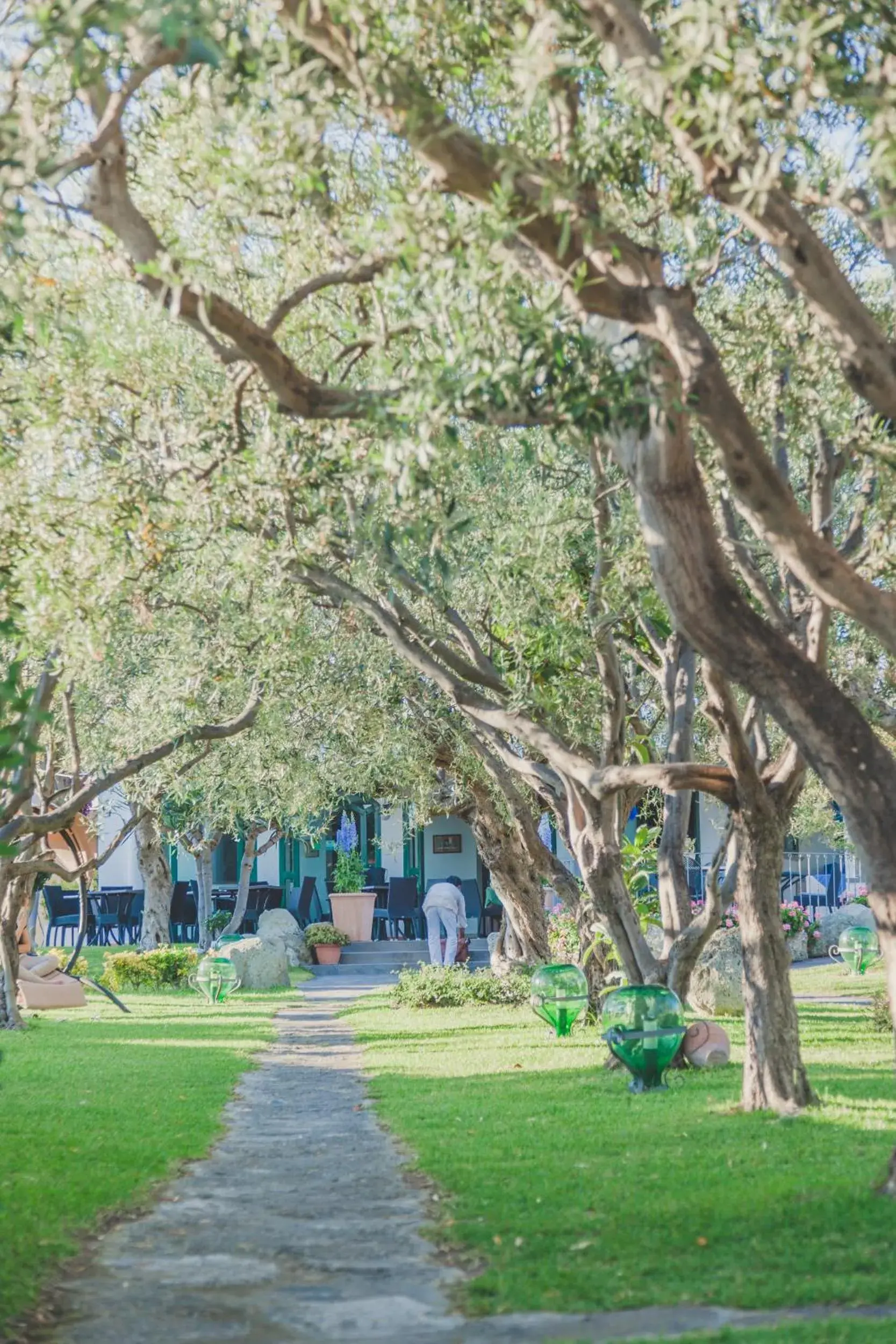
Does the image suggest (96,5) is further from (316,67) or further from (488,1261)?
(488,1261)

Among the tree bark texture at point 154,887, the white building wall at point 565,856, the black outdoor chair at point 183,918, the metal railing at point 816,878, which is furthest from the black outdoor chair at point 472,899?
the tree bark texture at point 154,887

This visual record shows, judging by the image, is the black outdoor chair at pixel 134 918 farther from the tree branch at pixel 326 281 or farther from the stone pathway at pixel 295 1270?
the tree branch at pixel 326 281

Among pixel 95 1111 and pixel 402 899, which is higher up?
pixel 402 899

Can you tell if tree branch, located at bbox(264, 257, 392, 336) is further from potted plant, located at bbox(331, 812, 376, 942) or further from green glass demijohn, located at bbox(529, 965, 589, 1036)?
potted plant, located at bbox(331, 812, 376, 942)

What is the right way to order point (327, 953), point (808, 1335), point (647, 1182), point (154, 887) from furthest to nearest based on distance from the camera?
point (327, 953) < point (154, 887) < point (647, 1182) < point (808, 1335)

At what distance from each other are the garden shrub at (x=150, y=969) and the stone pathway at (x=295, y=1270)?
1476cm

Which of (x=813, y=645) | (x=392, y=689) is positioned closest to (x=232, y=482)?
(x=813, y=645)

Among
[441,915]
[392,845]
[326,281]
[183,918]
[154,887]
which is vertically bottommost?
[441,915]

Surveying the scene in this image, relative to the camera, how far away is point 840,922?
1152 inches

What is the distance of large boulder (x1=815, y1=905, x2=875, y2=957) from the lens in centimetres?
2875

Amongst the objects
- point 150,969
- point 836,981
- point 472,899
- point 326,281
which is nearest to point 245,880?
point 150,969

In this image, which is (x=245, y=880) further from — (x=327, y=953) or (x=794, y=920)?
(x=794, y=920)

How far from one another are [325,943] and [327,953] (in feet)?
0.85

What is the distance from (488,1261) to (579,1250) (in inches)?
15.4
